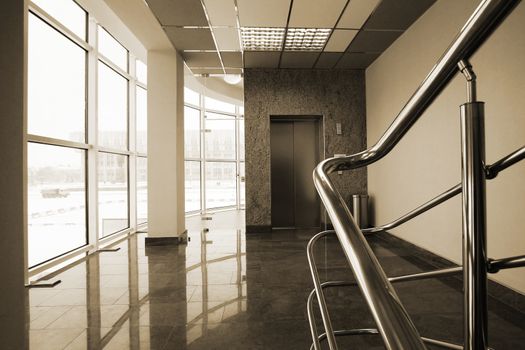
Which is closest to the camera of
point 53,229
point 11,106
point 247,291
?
point 11,106

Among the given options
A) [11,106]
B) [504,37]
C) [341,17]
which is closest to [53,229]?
[11,106]

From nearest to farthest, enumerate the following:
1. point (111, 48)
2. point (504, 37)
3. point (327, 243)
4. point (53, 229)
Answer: point (504, 37) < point (53, 229) < point (327, 243) < point (111, 48)

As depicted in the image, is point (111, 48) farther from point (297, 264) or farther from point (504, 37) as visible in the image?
point (504, 37)

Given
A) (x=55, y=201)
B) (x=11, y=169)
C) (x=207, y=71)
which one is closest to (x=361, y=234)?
(x=11, y=169)

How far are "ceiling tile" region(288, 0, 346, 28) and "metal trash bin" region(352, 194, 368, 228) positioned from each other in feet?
9.75

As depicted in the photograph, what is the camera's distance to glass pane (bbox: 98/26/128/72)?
5.21 metres

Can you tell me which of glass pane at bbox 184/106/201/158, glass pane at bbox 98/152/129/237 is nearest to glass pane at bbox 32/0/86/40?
glass pane at bbox 98/152/129/237

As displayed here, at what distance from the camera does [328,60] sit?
18.6 ft

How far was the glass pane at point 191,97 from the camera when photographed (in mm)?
8641

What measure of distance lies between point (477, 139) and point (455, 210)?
10.7 ft

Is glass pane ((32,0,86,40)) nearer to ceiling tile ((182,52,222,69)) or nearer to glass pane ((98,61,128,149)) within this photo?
glass pane ((98,61,128,149))

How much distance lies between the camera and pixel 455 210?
3424mm

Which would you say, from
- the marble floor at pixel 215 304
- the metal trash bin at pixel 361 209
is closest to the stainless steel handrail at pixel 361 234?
the marble floor at pixel 215 304

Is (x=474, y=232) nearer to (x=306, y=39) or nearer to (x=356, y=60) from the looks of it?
(x=306, y=39)
